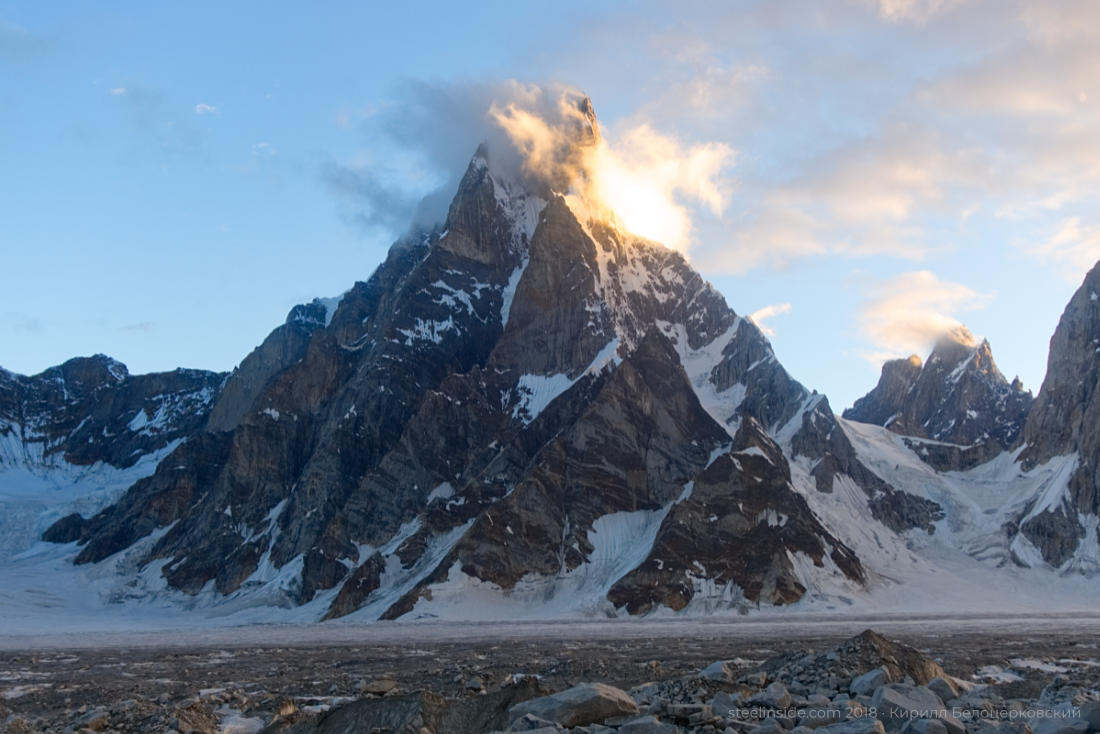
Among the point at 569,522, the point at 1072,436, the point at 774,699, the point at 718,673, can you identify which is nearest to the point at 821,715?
the point at 774,699

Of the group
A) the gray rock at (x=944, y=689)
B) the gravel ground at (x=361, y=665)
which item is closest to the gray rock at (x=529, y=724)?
the gravel ground at (x=361, y=665)

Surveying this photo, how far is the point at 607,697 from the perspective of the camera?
82.4ft

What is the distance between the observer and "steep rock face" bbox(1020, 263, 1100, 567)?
169 metres

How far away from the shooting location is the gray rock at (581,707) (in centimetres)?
2439

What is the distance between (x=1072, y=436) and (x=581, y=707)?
18842cm

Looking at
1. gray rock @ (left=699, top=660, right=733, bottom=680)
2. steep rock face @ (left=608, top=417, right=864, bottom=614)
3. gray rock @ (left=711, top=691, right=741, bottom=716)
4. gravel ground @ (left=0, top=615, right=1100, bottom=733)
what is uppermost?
steep rock face @ (left=608, top=417, right=864, bottom=614)

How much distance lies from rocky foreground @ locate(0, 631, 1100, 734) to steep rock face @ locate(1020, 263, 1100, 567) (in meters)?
127

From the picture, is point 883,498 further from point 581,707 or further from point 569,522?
point 581,707

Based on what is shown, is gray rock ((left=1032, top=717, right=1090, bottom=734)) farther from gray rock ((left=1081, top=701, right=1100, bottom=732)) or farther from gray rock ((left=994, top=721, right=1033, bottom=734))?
gray rock ((left=994, top=721, right=1033, bottom=734))

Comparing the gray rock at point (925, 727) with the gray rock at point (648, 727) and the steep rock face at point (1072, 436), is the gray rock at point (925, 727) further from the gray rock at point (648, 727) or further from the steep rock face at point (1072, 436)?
the steep rock face at point (1072, 436)

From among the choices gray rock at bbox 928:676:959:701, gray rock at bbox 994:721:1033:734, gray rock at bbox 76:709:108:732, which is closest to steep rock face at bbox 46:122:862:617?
gray rock at bbox 76:709:108:732

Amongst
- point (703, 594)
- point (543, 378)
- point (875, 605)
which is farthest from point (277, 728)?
point (543, 378)

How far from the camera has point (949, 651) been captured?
55281mm

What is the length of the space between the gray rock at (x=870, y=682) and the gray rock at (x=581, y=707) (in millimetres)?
7226
